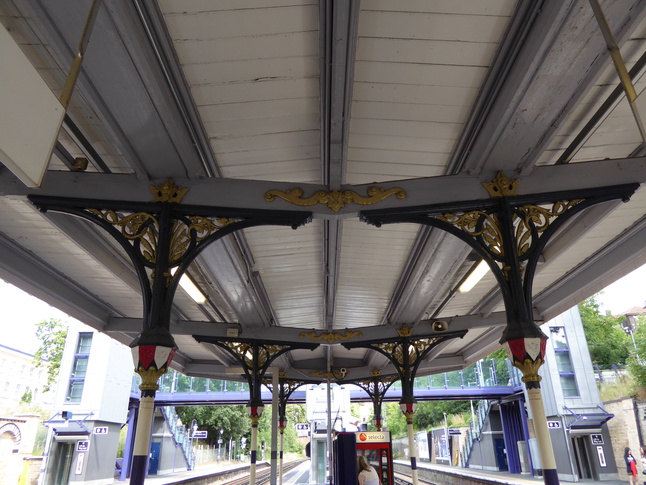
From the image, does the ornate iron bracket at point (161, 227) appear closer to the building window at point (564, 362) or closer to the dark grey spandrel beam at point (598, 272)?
the dark grey spandrel beam at point (598, 272)

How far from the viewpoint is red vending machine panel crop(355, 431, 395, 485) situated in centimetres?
1052

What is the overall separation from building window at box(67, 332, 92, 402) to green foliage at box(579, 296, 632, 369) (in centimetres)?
2848

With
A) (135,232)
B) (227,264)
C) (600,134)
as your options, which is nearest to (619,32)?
(600,134)

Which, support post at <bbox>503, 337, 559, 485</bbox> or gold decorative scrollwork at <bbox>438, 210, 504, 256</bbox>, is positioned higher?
gold decorative scrollwork at <bbox>438, 210, 504, 256</bbox>

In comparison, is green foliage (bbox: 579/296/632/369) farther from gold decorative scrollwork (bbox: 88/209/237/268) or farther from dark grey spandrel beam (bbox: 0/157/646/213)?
gold decorative scrollwork (bbox: 88/209/237/268)

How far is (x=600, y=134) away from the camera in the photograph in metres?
4.14

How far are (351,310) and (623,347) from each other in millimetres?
27875

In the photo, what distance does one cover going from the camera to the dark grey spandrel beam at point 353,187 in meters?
4.08

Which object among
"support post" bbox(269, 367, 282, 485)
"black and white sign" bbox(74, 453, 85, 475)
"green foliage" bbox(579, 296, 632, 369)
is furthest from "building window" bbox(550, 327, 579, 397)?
"black and white sign" bbox(74, 453, 85, 475)

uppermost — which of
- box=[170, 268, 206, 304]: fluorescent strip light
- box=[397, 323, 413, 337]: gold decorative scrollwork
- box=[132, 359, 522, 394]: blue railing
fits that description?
box=[132, 359, 522, 394]: blue railing

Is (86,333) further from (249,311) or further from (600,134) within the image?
(600,134)

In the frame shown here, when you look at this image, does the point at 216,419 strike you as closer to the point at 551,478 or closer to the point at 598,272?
the point at 598,272

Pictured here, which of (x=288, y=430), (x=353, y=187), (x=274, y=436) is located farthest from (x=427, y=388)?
(x=288, y=430)

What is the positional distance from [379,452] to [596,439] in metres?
11.6
